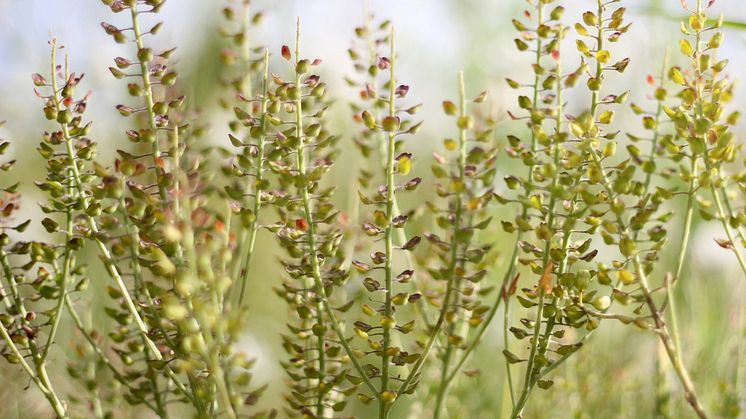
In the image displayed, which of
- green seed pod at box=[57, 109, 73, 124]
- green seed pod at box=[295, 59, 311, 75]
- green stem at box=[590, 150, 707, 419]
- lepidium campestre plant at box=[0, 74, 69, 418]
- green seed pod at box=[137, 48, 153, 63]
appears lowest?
green stem at box=[590, 150, 707, 419]

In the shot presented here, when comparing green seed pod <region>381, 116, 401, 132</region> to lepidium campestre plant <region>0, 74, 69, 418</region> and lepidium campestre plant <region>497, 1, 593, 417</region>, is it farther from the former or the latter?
lepidium campestre plant <region>0, 74, 69, 418</region>

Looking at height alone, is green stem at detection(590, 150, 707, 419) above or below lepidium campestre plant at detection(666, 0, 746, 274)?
below

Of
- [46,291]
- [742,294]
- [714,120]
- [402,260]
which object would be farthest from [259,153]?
[742,294]

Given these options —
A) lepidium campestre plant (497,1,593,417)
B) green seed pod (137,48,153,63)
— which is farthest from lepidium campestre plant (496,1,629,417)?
green seed pod (137,48,153,63)

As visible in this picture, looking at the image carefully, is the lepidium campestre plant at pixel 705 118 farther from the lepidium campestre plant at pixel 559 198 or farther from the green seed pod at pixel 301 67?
the green seed pod at pixel 301 67

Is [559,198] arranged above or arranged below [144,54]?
below

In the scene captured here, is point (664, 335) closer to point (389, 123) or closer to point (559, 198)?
point (559, 198)

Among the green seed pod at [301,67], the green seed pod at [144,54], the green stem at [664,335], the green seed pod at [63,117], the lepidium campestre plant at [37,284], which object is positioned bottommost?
the green stem at [664,335]

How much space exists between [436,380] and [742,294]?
0.47m

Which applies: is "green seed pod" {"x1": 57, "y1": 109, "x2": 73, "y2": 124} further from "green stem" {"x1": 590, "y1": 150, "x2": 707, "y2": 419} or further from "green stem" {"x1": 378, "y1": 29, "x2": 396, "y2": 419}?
"green stem" {"x1": 590, "y1": 150, "x2": 707, "y2": 419}

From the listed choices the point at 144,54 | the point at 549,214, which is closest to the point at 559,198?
the point at 549,214

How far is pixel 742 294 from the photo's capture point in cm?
115

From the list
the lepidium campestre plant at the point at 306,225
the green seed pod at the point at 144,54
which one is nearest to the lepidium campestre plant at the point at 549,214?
the lepidium campestre plant at the point at 306,225

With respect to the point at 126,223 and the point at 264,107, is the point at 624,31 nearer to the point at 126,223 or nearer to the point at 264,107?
the point at 264,107
